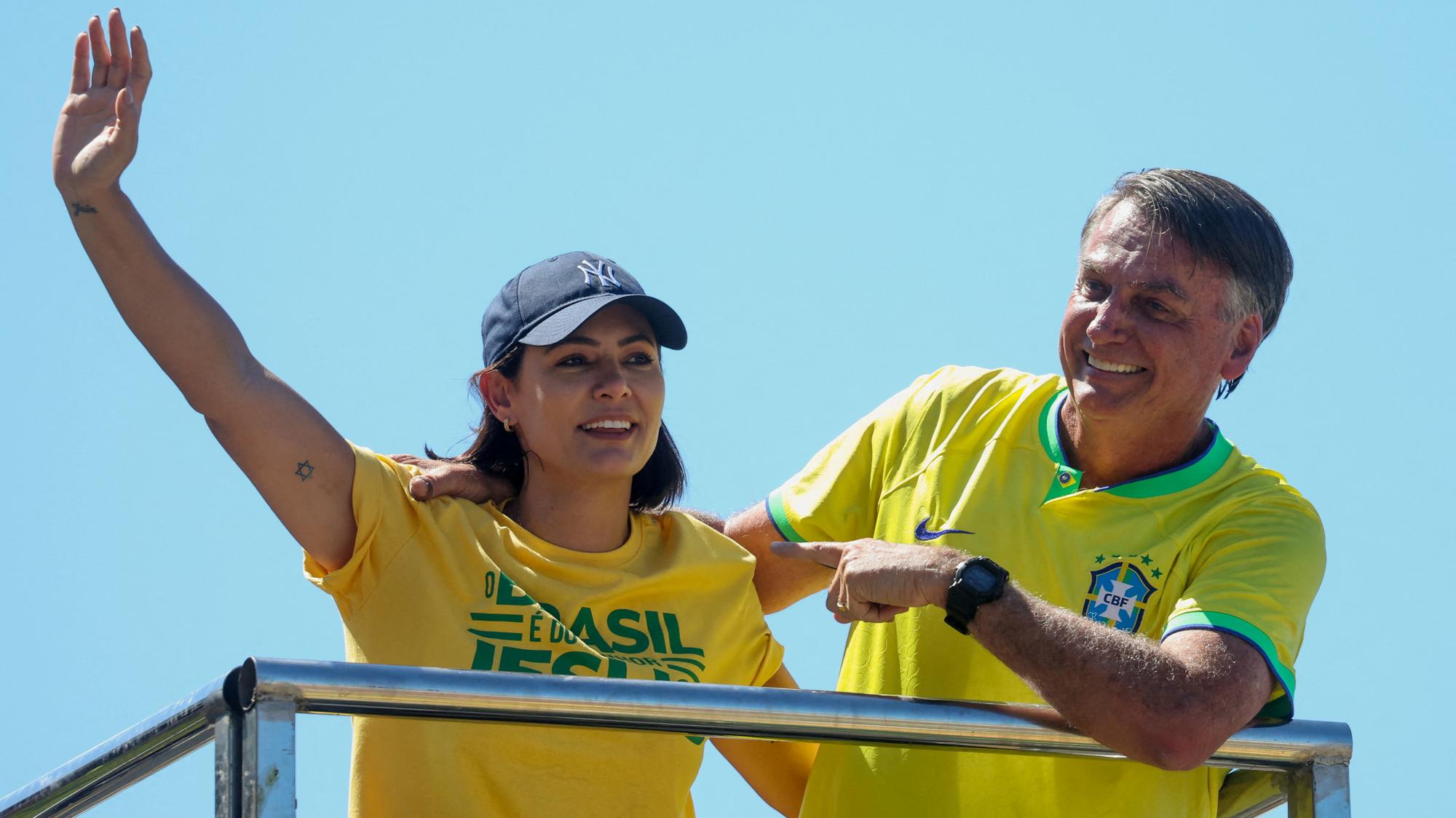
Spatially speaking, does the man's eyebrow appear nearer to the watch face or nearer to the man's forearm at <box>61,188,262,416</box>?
the watch face

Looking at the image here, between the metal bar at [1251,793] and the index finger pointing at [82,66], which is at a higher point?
the index finger pointing at [82,66]

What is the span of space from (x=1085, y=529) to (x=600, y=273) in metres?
1.21

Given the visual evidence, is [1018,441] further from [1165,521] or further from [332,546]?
[332,546]

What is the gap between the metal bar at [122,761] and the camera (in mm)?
2180

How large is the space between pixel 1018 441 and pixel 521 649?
3.93 ft

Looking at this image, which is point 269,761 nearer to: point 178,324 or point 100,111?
point 178,324

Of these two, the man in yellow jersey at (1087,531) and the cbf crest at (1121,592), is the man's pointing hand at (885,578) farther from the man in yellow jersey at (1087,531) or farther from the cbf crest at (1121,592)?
the cbf crest at (1121,592)

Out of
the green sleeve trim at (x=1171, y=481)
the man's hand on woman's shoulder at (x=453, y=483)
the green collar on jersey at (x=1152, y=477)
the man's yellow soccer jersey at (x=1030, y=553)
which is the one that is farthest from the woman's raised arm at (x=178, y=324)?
the green sleeve trim at (x=1171, y=481)

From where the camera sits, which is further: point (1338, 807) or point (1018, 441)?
point (1018, 441)

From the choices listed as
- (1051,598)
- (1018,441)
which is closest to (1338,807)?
(1051,598)

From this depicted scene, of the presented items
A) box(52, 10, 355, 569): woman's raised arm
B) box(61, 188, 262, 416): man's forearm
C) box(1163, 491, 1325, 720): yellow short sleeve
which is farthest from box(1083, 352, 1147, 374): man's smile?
box(61, 188, 262, 416): man's forearm

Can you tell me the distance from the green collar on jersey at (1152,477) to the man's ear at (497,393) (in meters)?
1.20

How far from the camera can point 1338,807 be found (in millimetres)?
2586

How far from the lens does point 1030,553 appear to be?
11.3 ft
